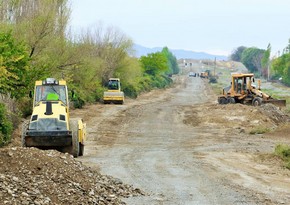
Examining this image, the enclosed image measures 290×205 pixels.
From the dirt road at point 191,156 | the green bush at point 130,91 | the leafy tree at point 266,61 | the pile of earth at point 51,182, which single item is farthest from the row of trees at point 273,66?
the pile of earth at point 51,182

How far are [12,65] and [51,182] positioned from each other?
13.1 m

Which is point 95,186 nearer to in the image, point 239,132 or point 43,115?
point 43,115

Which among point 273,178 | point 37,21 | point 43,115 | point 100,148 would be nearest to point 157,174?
point 273,178

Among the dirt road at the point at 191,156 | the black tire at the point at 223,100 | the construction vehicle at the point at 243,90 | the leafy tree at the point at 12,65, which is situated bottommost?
the dirt road at the point at 191,156

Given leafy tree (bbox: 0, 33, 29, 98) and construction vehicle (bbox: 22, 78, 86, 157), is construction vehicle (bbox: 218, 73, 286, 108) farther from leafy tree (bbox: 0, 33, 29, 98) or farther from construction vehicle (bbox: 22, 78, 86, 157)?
construction vehicle (bbox: 22, 78, 86, 157)

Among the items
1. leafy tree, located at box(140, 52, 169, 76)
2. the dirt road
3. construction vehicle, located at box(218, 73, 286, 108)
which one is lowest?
the dirt road

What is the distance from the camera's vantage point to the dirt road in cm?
1407

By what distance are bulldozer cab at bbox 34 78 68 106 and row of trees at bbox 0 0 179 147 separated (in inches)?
52.5

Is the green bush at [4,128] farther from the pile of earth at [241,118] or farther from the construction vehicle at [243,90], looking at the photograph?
the construction vehicle at [243,90]

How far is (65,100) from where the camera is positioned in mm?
20547

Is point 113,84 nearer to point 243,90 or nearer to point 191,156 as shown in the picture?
point 243,90

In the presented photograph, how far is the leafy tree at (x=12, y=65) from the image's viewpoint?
2250 centimetres

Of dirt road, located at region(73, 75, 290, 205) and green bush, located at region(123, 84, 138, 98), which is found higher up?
green bush, located at region(123, 84, 138, 98)

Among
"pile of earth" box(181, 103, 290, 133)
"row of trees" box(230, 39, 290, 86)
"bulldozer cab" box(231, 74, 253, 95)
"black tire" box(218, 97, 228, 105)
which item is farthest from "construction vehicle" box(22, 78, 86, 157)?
"row of trees" box(230, 39, 290, 86)
